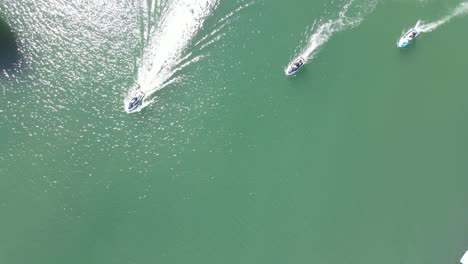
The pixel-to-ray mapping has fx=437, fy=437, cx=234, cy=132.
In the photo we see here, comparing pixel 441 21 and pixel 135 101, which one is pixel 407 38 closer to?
pixel 441 21

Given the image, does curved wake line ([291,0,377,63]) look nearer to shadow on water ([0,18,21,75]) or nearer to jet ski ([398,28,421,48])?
jet ski ([398,28,421,48])

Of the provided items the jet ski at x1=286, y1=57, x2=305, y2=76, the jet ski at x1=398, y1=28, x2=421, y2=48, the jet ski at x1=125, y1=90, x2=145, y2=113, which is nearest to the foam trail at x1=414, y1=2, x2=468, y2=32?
the jet ski at x1=398, y1=28, x2=421, y2=48

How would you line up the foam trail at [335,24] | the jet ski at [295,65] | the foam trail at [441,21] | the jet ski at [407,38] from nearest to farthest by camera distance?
the jet ski at [295,65], the foam trail at [335,24], the jet ski at [407,38], the foam trail at [441,21]

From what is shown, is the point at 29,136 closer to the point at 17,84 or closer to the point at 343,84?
the point at 17,84

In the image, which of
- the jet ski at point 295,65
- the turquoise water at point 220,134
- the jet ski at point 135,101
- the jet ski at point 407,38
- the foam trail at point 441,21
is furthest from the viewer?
the foam trail at point 441,21

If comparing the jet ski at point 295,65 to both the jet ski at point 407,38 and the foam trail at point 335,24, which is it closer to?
the foam trail at point 335,24

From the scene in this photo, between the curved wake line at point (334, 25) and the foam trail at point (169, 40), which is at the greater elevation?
the foam trail at point (169, 40)

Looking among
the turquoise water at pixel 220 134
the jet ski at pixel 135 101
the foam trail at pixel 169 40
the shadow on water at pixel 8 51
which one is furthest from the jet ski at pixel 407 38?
the shadow on water at pixel 8 51
